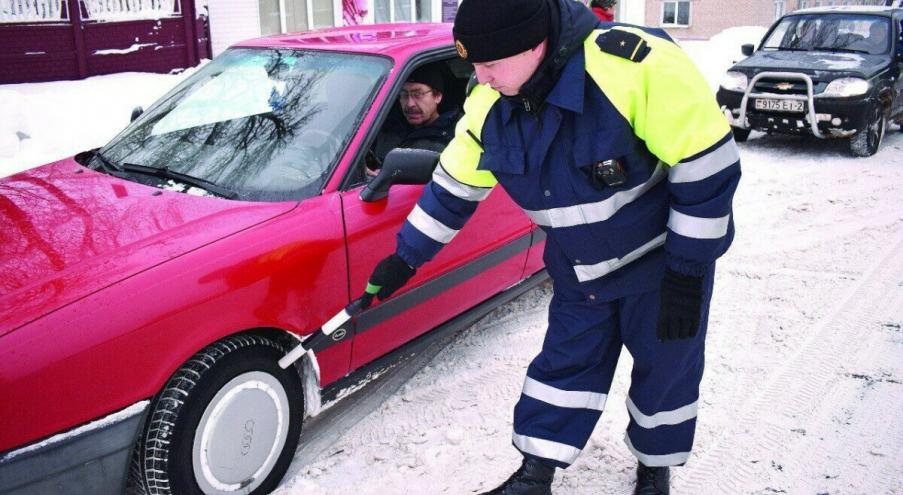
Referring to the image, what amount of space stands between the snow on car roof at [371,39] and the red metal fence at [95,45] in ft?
24.4

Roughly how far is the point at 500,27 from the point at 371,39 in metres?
1.78

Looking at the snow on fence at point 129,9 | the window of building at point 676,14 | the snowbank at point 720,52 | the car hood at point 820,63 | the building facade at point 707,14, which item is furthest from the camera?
the window of building at point 676,14

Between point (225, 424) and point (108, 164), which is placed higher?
point (108, 164)

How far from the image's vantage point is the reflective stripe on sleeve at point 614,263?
242 cm

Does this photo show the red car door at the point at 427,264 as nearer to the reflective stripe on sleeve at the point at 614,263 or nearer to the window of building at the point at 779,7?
the reflective stripe on sleeve at the point at 614,263

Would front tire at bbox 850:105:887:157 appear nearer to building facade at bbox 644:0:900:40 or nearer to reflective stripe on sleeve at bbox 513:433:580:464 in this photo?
reflective stripe on sleeve at bbox 513:433:580:464

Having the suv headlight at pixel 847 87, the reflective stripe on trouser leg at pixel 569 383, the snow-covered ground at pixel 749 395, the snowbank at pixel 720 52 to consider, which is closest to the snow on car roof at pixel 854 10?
the suv headlight at pixel 847 87

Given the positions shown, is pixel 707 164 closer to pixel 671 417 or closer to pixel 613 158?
pixel 613 158

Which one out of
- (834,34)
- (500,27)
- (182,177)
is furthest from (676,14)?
(500,27)

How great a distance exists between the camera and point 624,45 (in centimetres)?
222

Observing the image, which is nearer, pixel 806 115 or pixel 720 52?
pixel 806 115

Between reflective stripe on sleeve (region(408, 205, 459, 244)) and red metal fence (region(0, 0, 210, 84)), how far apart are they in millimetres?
9187

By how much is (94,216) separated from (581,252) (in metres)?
1.69

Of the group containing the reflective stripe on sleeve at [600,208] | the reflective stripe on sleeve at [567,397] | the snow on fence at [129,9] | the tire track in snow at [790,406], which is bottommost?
the tire track in snow at [790,406]
